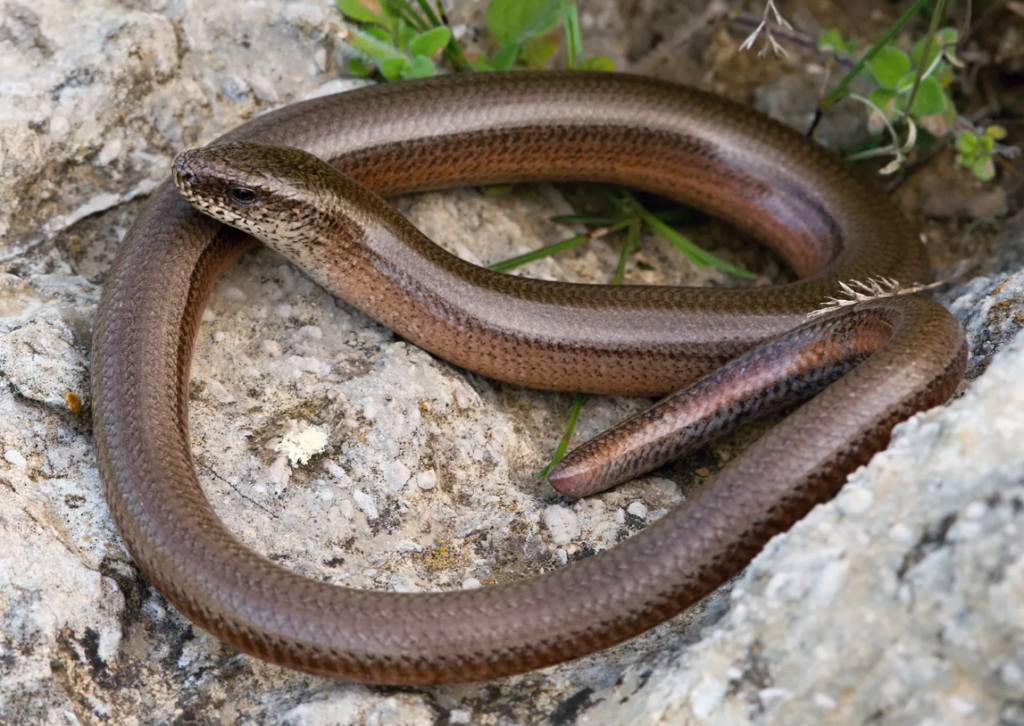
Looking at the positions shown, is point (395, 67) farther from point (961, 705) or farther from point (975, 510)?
point (961, 705)

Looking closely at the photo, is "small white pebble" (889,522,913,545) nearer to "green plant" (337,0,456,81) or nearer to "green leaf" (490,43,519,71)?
"green plant" (337,0,456,81)

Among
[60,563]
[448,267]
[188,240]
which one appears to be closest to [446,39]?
[448,267]

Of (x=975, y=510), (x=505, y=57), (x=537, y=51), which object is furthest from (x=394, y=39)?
(x=975, y=510)

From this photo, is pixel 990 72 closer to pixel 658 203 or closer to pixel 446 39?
pixel 658 203

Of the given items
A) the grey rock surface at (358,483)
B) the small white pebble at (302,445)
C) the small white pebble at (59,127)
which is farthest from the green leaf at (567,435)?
the small white pebble at (59,127)

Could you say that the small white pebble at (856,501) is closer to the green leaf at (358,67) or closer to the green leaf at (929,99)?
the green leaf at (929,99)

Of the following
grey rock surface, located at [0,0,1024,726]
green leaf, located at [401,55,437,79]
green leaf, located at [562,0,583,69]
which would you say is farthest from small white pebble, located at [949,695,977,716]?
green leaf, located at [562,0,583,69]

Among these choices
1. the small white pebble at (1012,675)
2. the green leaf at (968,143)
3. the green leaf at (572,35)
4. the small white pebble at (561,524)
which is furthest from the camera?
the green leaf at (572,35)
